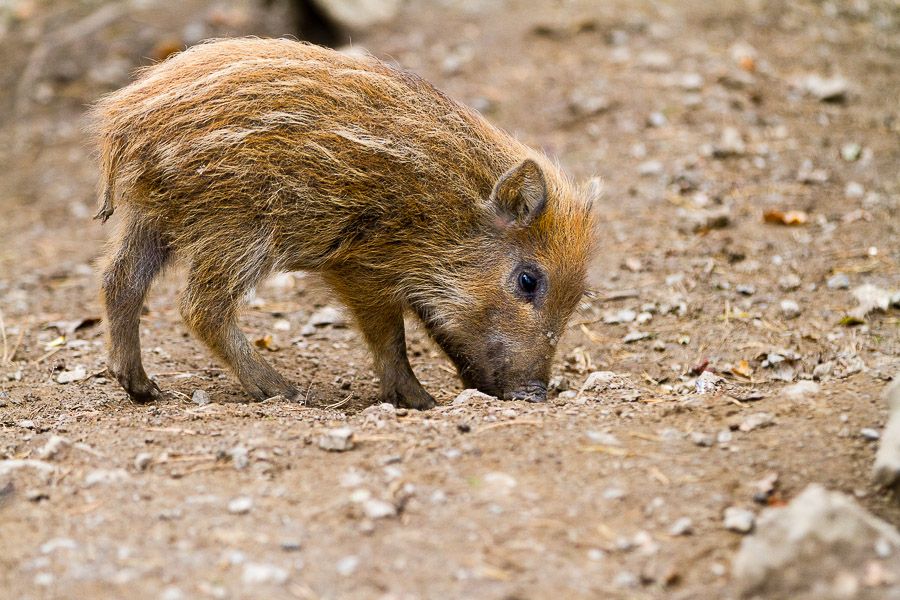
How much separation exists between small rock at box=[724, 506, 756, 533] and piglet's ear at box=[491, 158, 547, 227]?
89.5 inches

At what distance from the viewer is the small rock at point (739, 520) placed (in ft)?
10.8

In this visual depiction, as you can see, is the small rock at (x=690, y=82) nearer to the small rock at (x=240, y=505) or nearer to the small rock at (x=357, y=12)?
the small rock at (x=357, y=12)

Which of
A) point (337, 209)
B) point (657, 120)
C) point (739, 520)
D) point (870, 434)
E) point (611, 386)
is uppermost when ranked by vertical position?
point (337, 209)

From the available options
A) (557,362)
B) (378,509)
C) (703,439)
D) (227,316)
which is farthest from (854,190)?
(378,509)

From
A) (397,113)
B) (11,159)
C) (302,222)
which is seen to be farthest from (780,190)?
(11,159)

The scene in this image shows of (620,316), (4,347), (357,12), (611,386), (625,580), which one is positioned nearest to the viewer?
(625,580)

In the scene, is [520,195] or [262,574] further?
[520,195]

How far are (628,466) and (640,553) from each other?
484 mm

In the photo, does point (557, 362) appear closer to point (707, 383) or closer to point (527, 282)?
point (527, 282)

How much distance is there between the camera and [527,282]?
17.5ft

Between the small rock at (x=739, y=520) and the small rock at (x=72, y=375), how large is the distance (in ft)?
12.0

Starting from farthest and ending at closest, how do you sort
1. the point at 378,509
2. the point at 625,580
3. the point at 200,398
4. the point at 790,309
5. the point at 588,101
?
1. the point at 588,101
2. the point at 790,309
3. the point at 200,398
4. the point at 378,509
5. the point at 625,580

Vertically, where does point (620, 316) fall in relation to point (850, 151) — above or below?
below

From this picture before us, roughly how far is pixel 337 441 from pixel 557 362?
2.34 metres
